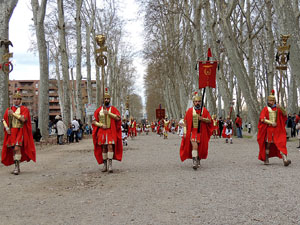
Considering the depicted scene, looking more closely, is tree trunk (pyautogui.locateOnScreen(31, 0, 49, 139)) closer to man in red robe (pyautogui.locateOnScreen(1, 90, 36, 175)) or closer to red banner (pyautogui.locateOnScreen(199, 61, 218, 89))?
man in red robe (pyautogui.locateOnScreen(1, 90, 36, 175))

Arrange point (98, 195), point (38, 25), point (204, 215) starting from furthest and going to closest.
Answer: point (38, 25)
point (98, 195)
point (204, 215)

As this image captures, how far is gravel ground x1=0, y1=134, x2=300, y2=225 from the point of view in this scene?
5301mm

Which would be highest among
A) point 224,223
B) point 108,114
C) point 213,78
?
point 213,78

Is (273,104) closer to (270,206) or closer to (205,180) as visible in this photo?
(205,180)

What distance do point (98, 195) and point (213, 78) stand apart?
5.45 metres

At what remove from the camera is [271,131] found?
Result: 10.8 meters

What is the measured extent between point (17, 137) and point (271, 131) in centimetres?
632

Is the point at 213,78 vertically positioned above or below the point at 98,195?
above

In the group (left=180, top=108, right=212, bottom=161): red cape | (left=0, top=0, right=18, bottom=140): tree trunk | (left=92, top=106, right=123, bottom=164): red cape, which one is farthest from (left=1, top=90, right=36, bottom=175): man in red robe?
(left=0, top=0, right=18, bottom=140): tree trunk

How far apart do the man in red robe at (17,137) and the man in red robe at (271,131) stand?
19.1 ft

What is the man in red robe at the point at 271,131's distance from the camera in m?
10.7

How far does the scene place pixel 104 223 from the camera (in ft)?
16.7

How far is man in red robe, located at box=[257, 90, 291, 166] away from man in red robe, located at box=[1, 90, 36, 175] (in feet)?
19.1

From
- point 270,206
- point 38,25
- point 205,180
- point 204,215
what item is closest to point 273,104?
point 205,180
